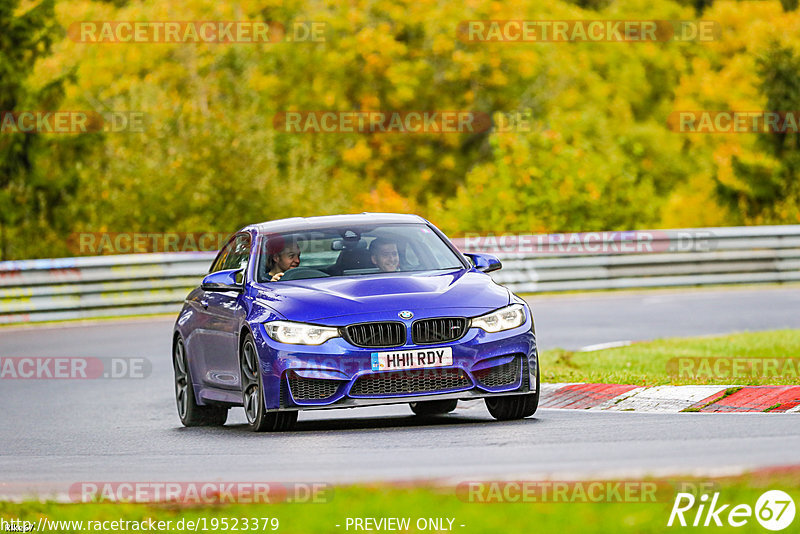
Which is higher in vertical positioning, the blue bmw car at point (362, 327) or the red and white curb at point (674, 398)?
the blue bmw car at point (362, 327)

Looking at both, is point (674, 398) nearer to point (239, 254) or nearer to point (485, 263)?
point (485, 263)

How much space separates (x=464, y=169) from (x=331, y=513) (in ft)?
162

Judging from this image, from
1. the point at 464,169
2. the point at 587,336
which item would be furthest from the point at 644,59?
the point at 587,336

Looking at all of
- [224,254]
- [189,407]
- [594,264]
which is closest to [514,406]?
[189,407]

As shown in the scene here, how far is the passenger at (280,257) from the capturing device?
1251 centimetres

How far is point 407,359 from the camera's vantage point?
11203mm

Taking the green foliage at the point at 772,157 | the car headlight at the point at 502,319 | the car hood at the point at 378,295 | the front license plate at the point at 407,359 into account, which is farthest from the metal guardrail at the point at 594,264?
the front license plate at the point at 407,359

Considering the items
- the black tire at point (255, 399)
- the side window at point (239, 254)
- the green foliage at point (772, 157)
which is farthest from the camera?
the green foliage at point (772, 157)

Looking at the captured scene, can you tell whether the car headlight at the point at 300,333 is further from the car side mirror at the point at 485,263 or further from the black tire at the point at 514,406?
the car side mirror at the point at 485,263

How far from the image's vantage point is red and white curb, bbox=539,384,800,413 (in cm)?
1191

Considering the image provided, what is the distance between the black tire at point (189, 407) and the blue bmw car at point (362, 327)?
0.66 metres

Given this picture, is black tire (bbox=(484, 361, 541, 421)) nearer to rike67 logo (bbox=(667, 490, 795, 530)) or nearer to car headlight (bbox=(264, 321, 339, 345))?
car headlight (bbox=(264, 321, 339, 345))

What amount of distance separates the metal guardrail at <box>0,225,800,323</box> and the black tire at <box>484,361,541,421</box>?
17480 millimetres

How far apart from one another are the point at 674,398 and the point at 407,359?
253 centimetres
